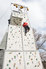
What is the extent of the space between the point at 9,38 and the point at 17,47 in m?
0.69

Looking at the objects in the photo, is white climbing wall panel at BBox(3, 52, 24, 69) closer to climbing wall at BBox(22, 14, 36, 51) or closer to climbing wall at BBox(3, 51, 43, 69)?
climbing wall at BBox(3, 51, 43, 69)

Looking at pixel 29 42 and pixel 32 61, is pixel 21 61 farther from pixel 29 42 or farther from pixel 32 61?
pixel 29 42

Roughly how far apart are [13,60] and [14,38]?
4.06 ft

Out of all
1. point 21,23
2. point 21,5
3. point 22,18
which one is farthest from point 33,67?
point 21,5

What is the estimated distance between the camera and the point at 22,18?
192 inches

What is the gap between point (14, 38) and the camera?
3.89 m

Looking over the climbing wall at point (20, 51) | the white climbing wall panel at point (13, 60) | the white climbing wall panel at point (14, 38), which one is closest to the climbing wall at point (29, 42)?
the climbing wall at point (20, 51)

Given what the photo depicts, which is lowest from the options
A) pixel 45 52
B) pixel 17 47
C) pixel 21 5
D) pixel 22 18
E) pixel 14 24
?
pixel 45 52

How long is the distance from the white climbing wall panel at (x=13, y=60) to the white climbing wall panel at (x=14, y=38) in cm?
33

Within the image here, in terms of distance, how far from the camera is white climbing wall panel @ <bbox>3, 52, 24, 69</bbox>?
9.64 ft

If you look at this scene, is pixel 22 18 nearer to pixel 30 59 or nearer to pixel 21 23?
pixel 21 23

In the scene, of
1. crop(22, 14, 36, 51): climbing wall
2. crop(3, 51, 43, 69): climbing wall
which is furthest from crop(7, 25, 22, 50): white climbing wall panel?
crop(3, 51, 43, 69): climbing wall

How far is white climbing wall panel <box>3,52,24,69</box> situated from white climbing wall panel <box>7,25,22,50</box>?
33 cm

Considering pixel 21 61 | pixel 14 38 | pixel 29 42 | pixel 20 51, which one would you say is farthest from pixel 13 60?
pixel 29 42
